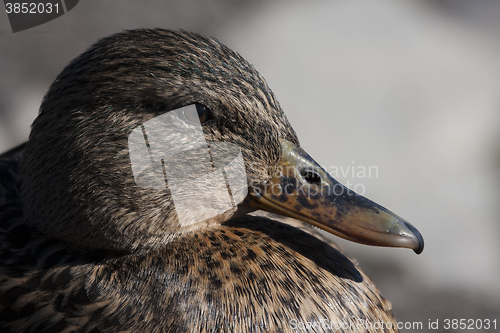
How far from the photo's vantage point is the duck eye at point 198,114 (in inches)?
45.4

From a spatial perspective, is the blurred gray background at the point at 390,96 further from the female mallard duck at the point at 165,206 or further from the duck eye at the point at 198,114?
the duck eye at the point at 198,114

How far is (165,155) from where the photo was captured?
1.18 meters

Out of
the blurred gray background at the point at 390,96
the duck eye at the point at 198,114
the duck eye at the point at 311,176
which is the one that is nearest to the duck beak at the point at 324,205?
the duck eye at the point at 311,176

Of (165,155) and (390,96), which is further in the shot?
(390,96)

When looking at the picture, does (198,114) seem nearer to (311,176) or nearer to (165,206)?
(165,206)

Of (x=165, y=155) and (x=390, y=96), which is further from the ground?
(x=165, y=155)

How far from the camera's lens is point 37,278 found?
120 cm

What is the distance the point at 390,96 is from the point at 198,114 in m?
2.40

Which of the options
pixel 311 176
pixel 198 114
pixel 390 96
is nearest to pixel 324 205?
pixel 311 176

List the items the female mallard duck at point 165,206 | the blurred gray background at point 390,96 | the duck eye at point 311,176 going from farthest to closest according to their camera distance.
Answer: the blurred gray background at point 390,96, the duck eye at point 311,176, the female mallard duck at point 165,206

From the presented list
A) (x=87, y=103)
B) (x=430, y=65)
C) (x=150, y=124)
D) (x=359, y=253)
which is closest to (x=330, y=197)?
(x=150, y=124)

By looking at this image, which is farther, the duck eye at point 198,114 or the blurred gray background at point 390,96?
the blurred gray background at point 390,96

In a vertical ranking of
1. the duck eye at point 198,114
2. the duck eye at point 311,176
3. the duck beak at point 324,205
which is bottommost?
Answer: the duck beak at point 324,205

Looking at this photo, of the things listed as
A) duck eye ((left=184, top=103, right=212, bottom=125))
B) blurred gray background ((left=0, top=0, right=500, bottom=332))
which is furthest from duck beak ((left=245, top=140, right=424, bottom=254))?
blurred gray background ((left=0, top=0, right=500, bottom=332))
